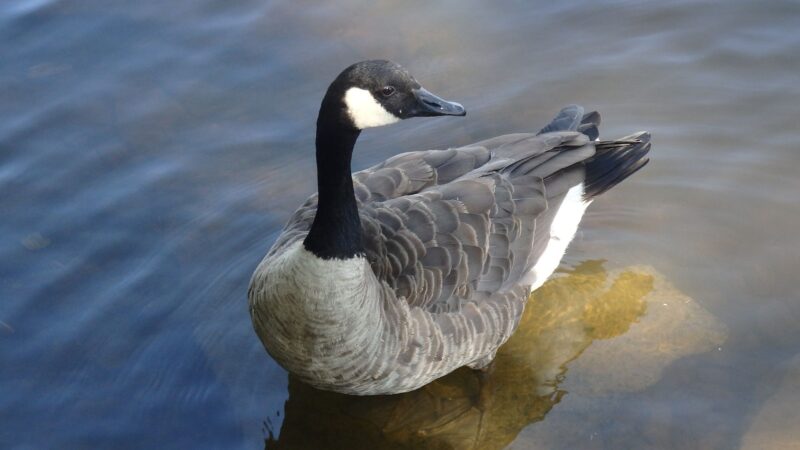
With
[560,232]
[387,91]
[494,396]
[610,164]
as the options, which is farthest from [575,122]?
[387,91]

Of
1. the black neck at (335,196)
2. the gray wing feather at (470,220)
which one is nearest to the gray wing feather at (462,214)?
the gray wing feather at (470,220)

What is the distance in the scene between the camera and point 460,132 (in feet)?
25.1

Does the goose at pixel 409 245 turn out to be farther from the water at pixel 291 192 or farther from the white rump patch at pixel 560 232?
the water at pixel 291 192

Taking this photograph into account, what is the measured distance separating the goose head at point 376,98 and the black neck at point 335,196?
0.23 feet

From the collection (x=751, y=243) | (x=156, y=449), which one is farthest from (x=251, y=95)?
(x=751, y=243)

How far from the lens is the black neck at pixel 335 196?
480cm

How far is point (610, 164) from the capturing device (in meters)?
6.24

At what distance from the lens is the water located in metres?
5.73

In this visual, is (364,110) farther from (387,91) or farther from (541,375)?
(541,375)

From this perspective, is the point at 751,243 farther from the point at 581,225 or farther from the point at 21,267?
the point at 21,267

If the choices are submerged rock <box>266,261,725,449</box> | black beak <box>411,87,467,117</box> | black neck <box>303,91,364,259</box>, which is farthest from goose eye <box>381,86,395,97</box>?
submerged rock <box>266,261,725,449</box>

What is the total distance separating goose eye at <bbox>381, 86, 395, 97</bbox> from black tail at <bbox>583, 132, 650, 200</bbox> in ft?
6.43

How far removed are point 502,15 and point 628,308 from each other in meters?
3.27

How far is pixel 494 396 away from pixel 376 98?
84.5 inches
